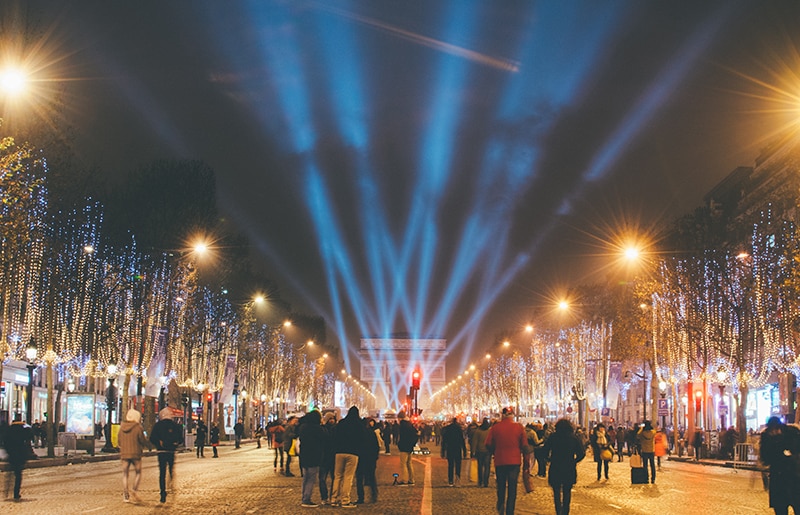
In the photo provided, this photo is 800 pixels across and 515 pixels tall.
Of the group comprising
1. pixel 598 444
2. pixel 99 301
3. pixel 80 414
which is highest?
pixel 99 301

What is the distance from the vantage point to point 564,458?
62.5ft

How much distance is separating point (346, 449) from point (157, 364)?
144 ft

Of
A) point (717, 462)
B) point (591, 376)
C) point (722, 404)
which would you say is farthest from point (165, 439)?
point (591, 376)

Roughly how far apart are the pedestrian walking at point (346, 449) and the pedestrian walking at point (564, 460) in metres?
5.90

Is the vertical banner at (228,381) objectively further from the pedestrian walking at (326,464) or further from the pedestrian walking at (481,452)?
the pedestrian walking at (326,464)

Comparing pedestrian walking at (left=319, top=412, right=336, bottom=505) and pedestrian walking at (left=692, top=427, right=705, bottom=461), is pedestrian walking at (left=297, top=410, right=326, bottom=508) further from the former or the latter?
pedestrian walking at (left=692, top=427, right=705, bottom=461)

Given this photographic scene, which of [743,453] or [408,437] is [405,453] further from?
[743,453]

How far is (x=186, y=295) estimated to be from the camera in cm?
7069

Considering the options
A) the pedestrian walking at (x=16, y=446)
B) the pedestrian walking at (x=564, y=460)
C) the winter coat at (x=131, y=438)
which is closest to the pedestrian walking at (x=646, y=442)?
the pedestrian walking at (x=564, y=460)

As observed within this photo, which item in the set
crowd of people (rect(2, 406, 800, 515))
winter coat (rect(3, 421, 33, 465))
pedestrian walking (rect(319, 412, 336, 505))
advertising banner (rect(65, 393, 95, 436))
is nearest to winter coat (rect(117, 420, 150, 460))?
crowd of people (rect(2, 406, 800, 515))

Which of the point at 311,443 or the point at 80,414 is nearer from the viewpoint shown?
the point at 311,443

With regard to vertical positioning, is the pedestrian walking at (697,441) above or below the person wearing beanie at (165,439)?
below

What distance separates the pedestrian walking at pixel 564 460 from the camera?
19.1 m

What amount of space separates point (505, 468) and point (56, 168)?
101ft
